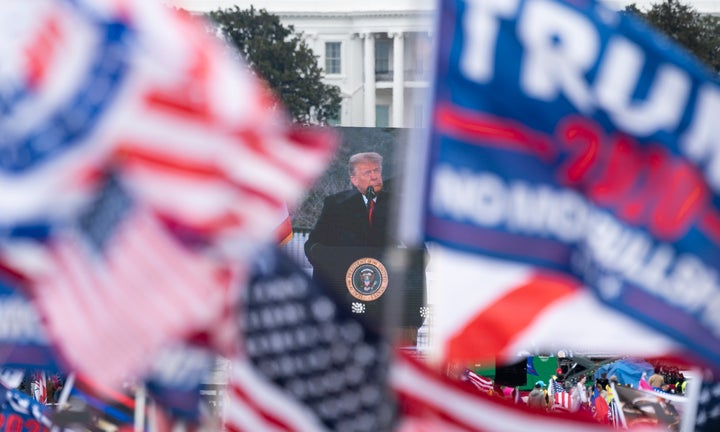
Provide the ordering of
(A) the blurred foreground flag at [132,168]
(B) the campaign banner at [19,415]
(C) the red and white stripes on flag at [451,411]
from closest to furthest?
(A) the blurred foreground flag at [132,168] → (C) the red and white stripes on flag at [451,411] → (B) the campaign banner at [19,415]

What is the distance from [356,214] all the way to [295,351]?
961 inches

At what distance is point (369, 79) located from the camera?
85625 mm

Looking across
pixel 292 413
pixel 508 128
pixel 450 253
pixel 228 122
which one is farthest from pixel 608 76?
pixel 292 413

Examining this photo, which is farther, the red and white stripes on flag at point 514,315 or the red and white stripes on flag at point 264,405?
the red and white stripes on flag at point 264,405

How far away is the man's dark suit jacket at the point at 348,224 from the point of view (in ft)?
96.1

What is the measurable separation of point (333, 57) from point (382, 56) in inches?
112

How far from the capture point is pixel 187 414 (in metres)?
5.02

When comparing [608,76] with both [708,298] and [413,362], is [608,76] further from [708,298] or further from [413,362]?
[413,362]

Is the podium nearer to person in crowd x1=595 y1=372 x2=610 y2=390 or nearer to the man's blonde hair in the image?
the man's blonde hair

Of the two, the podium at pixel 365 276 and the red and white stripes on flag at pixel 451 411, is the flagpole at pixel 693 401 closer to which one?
the red and white stripes on flag at pixel 451 411

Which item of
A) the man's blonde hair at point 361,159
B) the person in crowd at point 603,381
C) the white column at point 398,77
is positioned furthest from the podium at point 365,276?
the white column at point 398,77

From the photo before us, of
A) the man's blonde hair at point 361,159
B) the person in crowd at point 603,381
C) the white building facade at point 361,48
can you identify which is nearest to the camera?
the person in crowd at point 603,381

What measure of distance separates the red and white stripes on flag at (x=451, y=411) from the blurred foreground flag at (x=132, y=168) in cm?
67

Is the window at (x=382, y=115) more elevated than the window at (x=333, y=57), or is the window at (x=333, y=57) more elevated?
the window at (x=333, y=57)
